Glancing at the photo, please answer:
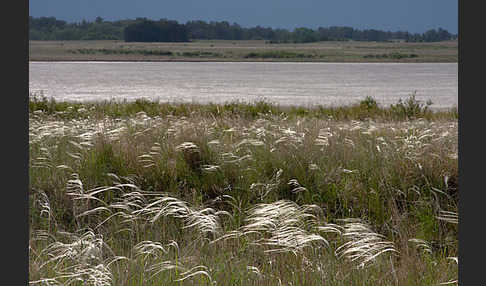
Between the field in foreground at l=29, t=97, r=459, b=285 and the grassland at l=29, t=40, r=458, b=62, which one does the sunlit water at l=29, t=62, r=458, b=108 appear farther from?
the grassland at l=29, t=40, r=458, b=62

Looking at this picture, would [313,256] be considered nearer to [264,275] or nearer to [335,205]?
[264,275]

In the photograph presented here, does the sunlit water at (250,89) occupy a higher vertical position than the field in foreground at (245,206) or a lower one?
higher

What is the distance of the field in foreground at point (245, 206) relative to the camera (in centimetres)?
404

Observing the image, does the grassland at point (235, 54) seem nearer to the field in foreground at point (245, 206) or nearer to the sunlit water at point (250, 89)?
the sunlit water at point (250, 89)

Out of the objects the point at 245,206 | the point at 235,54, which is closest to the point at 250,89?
the point at 245,206

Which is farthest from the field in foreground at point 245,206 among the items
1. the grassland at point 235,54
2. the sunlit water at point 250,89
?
the grassland at point 235,54

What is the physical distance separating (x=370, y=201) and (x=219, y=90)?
24.1 metres

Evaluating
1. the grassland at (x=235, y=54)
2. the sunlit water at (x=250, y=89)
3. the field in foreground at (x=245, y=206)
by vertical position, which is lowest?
the field in foreground at (x=245, y=206)

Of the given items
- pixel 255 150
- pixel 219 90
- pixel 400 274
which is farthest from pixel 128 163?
pixel 219 90

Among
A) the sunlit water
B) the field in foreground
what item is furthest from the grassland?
the field in foreground

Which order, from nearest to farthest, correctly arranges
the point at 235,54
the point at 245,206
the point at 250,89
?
the point at 245,206
the point at 250,89
the point at 235,54

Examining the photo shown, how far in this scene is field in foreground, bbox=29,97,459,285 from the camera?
159 inches

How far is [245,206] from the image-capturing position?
21.0 ft

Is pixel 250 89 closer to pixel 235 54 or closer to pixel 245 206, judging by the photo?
pixel 245 206
